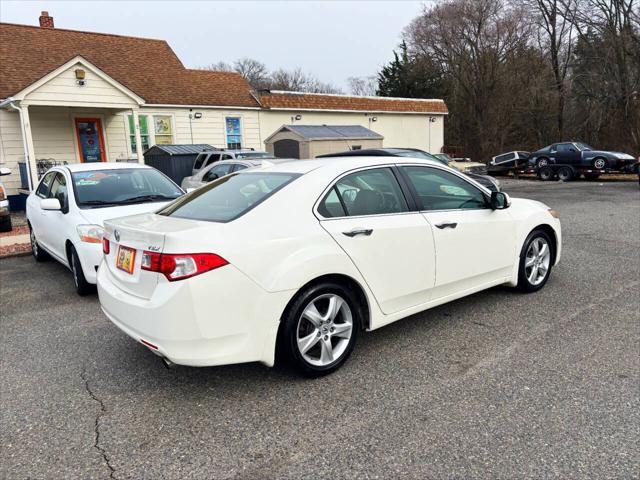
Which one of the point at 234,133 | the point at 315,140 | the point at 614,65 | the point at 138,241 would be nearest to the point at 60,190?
the point at 138,241

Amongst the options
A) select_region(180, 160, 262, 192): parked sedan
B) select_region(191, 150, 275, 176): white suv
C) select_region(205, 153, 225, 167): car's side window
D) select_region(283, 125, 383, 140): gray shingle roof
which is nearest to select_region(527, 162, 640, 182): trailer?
select_region(283, 125, 383, 140): gray shingle roof

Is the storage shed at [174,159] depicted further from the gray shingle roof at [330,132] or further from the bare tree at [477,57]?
the bare tree at [477,57]

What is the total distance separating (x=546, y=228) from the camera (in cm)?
535

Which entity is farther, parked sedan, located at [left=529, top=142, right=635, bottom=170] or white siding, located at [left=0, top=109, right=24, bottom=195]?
parked sedan, located at [left=529, top=142, right=635, bottom=170]

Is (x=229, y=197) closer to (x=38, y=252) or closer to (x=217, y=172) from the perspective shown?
(x=38, y=252)

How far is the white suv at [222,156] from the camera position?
43.1 feet

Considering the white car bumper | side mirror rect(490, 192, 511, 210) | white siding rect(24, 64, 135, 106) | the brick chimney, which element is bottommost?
the white car bumper

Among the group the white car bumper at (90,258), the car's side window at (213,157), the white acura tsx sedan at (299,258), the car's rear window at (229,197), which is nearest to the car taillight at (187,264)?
the white acura tsx sedan at (299,258)

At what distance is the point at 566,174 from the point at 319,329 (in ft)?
69.8

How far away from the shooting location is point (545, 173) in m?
22.2

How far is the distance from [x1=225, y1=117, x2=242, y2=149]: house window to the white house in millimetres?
40

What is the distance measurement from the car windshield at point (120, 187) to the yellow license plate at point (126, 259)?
9.64 ft

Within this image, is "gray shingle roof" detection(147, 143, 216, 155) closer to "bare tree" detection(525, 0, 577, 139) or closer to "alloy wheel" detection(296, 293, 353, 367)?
"alloy wheel" detection(296, 293, 353, 367)

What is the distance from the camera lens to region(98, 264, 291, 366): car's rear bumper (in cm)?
295
